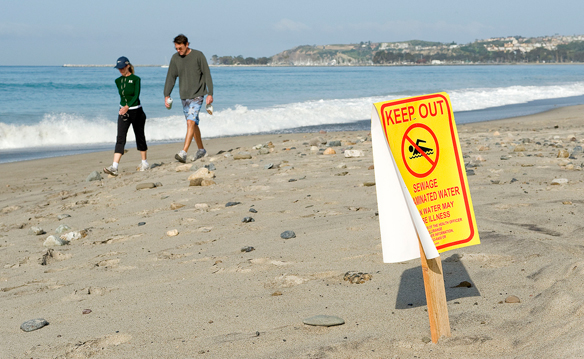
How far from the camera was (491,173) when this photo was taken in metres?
5.30

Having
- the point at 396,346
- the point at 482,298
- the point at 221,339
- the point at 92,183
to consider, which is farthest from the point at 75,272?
the point at 92,183

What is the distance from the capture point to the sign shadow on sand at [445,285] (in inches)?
96.0

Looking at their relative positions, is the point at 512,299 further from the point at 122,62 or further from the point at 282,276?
the point at 122,62

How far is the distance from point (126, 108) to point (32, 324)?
533cm

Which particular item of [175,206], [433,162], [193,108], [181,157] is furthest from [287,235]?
[193,108]

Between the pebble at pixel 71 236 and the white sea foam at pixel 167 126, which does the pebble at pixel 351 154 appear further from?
the white sea foam at pixel 167 126

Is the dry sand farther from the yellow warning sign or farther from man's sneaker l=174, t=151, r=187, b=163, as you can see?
man's sneaker l=174, t=151, r=187, b=163

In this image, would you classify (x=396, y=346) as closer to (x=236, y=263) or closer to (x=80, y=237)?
(x=236, y=263)

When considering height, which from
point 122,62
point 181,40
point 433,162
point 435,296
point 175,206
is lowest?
point 175,206

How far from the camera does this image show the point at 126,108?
7.42m

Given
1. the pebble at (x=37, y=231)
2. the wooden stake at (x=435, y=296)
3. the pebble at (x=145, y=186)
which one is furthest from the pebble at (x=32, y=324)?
the pebble at (x=145, y=186)

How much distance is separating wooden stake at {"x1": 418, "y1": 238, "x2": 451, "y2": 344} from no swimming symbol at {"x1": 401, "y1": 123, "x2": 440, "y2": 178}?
0.31 meters

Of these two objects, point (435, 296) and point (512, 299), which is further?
point (512, 299)

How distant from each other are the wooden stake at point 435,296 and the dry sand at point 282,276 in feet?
0.16
